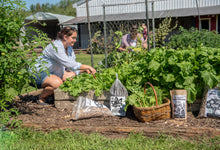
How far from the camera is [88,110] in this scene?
12.7 ft

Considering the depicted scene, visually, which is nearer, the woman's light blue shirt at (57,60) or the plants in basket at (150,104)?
the plants in basket at (150,104)

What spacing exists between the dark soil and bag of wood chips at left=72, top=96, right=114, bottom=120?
0.07 meters

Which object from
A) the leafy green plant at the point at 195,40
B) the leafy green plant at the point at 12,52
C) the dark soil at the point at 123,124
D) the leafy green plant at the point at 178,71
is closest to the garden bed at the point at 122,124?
the dark soil at the point at 123,124

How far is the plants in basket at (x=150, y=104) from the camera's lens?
3477 mm

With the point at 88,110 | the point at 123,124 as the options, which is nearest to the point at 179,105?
the point at 123,124

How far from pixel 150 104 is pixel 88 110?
0.91 metres

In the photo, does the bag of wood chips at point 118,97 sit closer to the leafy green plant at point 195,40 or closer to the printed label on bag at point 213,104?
the printed label on bag at point 213,104

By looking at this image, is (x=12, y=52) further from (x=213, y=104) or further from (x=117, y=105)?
(x=213, y=104)

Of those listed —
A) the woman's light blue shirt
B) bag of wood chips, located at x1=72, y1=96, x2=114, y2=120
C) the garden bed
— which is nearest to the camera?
the garden bed

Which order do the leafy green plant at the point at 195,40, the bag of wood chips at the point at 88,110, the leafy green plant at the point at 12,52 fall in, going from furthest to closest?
the leafy green plant at the point at 195,40
the bag of wood chips at the point at 88,110
the leafy green plant at the point at 12,52

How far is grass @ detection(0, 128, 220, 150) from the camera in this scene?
2924 mm

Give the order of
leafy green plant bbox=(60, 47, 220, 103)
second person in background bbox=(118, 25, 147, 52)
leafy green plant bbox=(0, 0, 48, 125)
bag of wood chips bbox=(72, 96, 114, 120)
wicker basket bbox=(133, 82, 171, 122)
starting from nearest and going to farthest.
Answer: leafy green plant bbox=(0, 0, 48, 125) → wicker basket bbox=(133, 82, 171, 122) → leafy green plant bbox=(60, 47, 220, 103) → bag of wood chips bbox=(72, 96, 114, 120) → second person in background bbox=(118, 25, 147, 52)

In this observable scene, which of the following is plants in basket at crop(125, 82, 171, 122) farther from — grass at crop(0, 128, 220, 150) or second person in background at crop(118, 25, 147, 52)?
second person in background at crop(118, 25, 147, 52)

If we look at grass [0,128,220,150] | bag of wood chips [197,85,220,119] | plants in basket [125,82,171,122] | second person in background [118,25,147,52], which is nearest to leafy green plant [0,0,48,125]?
grass [0,128,220,150]
